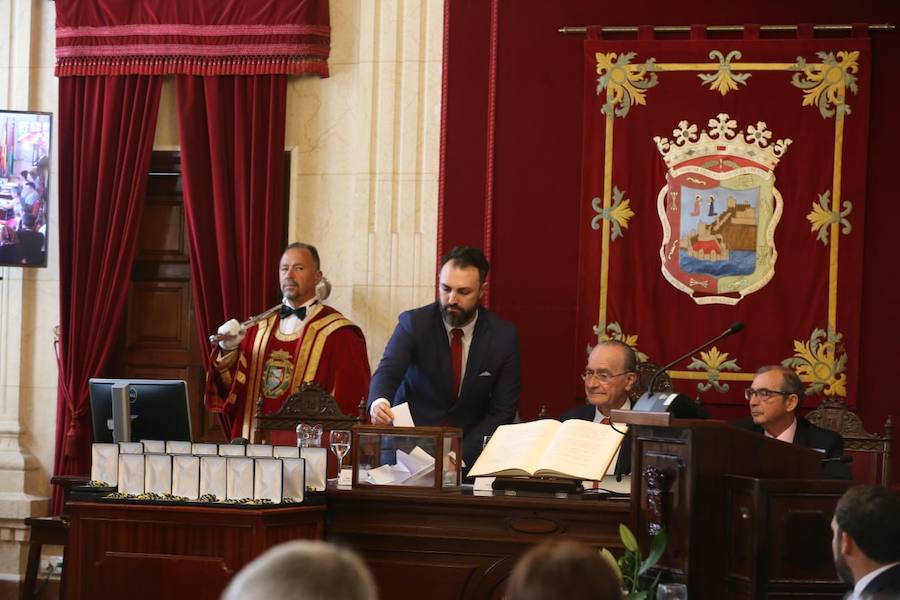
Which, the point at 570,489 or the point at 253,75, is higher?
the point at 253,75

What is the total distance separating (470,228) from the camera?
6.66 meters

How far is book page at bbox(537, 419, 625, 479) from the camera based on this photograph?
4.03m

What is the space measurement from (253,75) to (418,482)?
128 inches

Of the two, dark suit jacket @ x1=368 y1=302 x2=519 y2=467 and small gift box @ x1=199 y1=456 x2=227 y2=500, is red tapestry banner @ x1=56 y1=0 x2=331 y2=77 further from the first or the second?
small gift box @ x1=199 y1=456 x2=227 y2=500

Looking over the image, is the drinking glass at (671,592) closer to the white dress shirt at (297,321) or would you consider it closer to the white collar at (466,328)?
the white collar at (466,328)

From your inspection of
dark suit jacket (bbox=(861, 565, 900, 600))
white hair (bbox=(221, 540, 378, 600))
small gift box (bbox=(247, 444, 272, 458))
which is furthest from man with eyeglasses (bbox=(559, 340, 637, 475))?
white hair (bbox=(221, 540, 378, 600))

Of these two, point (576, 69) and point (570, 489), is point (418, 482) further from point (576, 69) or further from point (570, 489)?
point (576, 69)

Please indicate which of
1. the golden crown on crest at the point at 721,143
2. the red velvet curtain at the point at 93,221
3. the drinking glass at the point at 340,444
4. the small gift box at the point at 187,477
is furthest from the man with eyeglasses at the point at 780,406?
the red velvet curtain at the point at 93,221

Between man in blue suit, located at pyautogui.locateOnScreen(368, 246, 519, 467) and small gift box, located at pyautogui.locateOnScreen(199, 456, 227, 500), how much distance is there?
1329mm

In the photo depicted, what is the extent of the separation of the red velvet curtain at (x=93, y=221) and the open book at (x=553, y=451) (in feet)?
11.1

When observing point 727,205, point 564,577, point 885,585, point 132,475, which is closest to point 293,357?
point 727,205

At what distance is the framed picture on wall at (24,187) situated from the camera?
22.7 feet

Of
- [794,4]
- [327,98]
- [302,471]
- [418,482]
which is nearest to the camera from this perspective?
[302,471]

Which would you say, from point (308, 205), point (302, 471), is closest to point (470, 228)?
point (308, 205)
